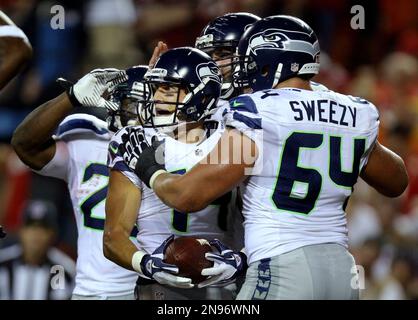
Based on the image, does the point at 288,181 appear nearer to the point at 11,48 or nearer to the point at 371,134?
the point at 371,134

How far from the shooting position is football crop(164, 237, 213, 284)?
4227 millimetres

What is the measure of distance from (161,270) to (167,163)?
48 cm

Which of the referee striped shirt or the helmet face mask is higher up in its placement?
the helmet face mask

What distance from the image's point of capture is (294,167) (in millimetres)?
4152

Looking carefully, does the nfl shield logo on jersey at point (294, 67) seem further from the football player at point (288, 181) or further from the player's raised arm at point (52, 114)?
the player's raised arm at point (52, 114)

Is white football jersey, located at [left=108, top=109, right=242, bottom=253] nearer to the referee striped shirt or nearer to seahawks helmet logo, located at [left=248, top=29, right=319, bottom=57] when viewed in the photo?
seahawks helmet logo, located at [left=248, top=29, right=319, bottom=57]

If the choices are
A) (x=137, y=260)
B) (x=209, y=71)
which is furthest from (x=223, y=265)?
(x=209, y=71)

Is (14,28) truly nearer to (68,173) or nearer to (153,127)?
(153,127)

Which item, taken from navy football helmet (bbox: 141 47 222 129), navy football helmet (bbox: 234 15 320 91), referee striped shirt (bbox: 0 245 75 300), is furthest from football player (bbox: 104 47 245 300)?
referee striped shirt (bbox: 0 245 75 300)

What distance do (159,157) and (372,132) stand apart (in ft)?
2.98

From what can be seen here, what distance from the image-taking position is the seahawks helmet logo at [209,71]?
14.8 feet

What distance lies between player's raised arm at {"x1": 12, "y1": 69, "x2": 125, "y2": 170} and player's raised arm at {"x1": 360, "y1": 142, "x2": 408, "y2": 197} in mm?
1273

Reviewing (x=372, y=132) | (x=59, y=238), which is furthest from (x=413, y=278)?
(x=372, y=132)

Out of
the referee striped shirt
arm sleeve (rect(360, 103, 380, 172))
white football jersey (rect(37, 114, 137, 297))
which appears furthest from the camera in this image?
the referee striped shirt
